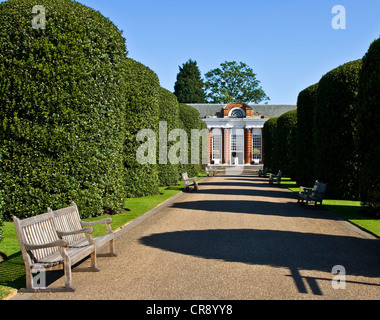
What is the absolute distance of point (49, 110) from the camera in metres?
10.2

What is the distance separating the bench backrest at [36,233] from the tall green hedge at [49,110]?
4.38 m

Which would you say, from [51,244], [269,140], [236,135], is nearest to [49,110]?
[51,244]

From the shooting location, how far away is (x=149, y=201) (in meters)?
14.5

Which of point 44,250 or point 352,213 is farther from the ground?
point 44,250

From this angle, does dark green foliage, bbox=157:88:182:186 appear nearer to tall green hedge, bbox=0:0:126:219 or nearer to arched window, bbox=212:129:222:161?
tall green hedge, bbox=0:0:126:219

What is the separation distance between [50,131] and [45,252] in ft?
16.9

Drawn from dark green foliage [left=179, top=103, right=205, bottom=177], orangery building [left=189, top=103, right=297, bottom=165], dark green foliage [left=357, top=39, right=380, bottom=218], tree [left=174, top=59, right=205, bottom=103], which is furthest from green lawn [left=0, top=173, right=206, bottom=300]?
tree [left=174, top=59, right=205, bottom=103]

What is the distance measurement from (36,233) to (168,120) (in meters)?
15.7

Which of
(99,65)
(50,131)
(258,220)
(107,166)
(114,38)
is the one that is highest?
(114,38)

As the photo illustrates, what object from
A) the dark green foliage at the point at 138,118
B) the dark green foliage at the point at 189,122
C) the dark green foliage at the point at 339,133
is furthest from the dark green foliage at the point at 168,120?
the dark green foliage at the point at 339,133

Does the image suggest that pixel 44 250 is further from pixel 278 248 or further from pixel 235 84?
pixel 235 84
